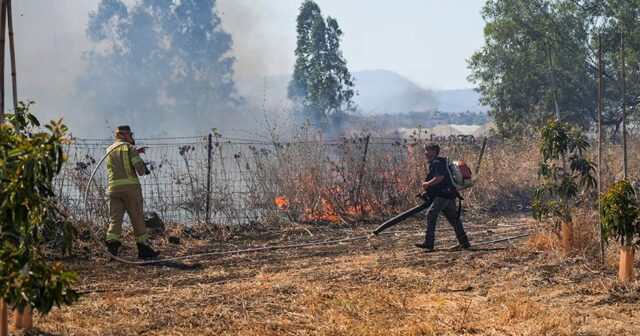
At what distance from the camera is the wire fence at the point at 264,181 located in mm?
13031

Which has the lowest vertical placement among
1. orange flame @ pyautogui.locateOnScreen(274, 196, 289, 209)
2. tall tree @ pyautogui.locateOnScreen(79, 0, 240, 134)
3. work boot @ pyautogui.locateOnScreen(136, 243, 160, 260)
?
work boot @ pyautogui.locateOnScreen(136, 243, 160, 260)

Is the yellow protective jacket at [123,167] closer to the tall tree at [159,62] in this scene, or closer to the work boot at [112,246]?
the work boot at [112,246]

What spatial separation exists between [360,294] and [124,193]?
417 cm

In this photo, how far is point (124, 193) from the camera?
35.6 feet

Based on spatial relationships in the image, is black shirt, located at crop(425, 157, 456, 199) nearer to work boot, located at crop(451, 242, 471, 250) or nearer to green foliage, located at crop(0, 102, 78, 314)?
work boot, located at crop(451, 242, 471, 250)

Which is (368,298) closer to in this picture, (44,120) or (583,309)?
(583,309)

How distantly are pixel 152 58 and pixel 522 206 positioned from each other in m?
30.8

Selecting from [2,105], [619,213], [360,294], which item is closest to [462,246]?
[619,213]

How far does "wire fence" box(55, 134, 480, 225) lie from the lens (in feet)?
42.8

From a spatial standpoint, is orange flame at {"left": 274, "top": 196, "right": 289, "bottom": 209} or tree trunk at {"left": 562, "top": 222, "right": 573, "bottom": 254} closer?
tree trunk at {"left": 562, "top": 222, "right": 573, "bottom": 254}

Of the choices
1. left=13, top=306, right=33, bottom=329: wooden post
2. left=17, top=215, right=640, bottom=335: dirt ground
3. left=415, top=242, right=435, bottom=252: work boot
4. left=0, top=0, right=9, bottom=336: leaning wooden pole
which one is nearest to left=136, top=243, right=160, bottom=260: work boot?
left=17, top=215, right=640, bottom=335: dirt ground

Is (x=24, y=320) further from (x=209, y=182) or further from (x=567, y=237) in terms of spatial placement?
(x=209, y=182)

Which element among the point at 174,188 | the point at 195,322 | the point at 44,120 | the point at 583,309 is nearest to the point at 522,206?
the point at 174,188

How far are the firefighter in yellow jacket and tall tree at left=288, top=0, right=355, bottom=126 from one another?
3025 cm
